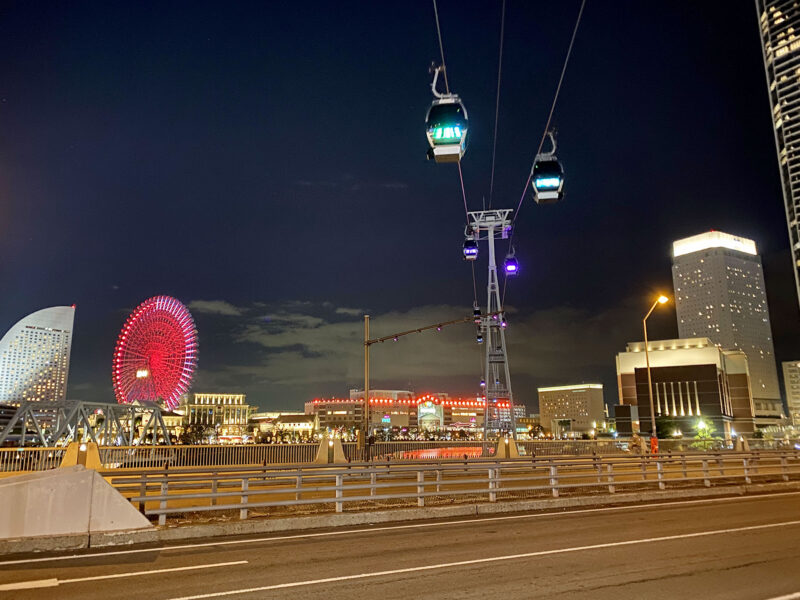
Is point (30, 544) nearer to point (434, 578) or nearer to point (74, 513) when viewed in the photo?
point (74, 513)

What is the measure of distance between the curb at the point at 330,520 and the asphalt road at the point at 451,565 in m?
0.61

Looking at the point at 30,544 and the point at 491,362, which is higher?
the point at 491,362

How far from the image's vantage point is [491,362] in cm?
4303

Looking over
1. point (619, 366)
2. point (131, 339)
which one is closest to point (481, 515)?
point (131, 339)

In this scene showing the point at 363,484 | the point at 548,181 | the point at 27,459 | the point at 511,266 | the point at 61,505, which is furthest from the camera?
the point at 511,266

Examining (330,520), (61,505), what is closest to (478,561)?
(330,520)

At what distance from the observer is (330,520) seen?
13953mm

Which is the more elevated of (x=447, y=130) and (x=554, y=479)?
(x=447, y=130)

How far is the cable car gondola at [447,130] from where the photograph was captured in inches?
475

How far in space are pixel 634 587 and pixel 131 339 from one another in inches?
2347

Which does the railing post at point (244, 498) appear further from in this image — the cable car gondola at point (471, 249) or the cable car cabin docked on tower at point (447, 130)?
the cable car gondola at point (471, 249)

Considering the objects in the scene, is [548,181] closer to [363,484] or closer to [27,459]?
[363,484]

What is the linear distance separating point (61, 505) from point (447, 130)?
32.3ft

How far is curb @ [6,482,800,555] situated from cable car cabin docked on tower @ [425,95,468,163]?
26.9ft
